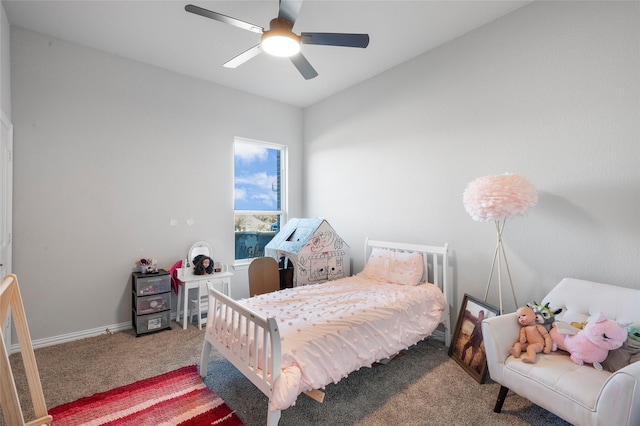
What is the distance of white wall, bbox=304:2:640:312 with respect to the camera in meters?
2.02

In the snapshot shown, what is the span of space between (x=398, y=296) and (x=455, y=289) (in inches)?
28.8

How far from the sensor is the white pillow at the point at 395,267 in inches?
116

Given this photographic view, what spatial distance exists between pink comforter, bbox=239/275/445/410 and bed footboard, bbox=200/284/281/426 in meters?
0.09

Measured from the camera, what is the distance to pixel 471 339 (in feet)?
8.04

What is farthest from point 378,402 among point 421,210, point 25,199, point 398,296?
point 25,199

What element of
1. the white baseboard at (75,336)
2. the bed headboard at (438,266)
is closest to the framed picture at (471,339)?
the bed headboard at (438,266)

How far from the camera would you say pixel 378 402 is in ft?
6.69

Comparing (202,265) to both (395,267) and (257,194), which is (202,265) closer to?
(257,194)

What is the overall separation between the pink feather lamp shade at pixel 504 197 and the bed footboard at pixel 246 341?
67.0 inches

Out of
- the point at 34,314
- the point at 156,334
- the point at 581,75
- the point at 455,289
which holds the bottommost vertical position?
the point at 156,334

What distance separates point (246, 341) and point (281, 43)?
1984mm

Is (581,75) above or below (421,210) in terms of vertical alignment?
above

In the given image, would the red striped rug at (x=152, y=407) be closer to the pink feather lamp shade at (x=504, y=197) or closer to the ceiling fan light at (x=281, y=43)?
the pink feather lamp shade at (x=504, y=197)

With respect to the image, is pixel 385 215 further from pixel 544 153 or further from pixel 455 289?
pixel 544 153
